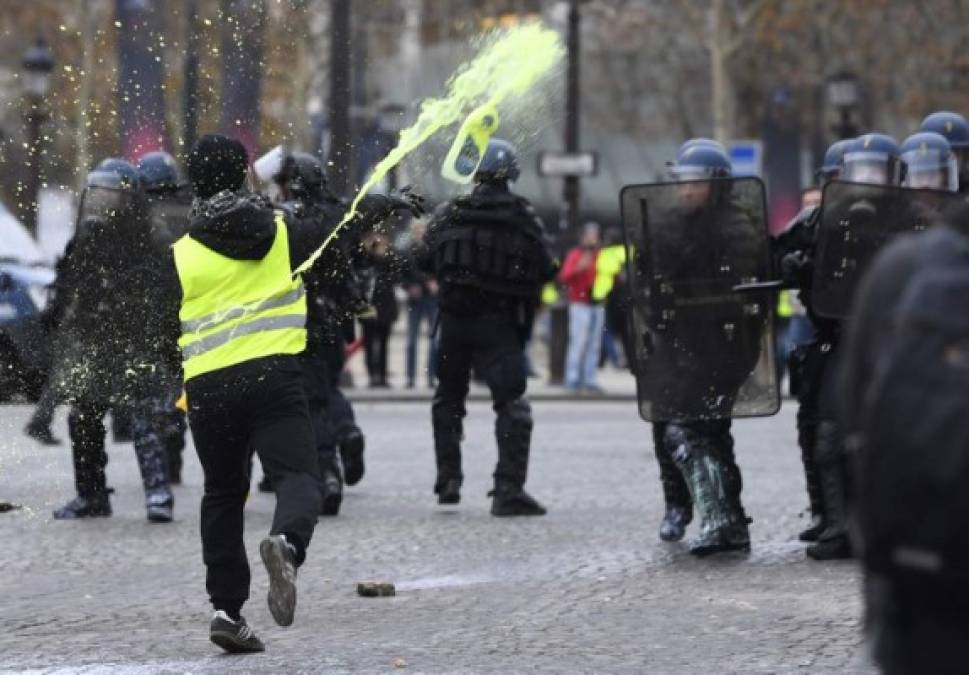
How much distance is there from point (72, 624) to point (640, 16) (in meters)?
33.7

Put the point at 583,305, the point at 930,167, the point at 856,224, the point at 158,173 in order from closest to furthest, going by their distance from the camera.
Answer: the point at 856,224 < the point at 930,167 < the point at 158,173 < the point at 583,305

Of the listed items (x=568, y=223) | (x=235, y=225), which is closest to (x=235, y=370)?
(x=235, y=225)

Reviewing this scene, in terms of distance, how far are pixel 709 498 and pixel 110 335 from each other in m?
2.62

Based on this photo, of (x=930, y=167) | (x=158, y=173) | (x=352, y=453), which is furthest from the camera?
(x=352, y=453)

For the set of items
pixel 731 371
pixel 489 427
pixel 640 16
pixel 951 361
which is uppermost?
pixel 640 16

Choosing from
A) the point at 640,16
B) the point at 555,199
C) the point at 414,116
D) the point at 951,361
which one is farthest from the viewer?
the point at 555,199

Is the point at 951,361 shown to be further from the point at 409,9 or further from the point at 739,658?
the point at 409,9

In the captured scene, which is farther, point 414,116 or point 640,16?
point 640,16

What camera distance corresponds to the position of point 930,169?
891 cm

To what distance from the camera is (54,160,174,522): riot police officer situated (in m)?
8.95

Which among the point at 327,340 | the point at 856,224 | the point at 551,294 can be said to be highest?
the point at 856,224

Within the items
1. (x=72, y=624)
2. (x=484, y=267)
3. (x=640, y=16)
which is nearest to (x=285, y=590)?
(x=72, y=624)

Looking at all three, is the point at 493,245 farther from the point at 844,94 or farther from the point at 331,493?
the point at 844,94

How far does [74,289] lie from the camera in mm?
9797
